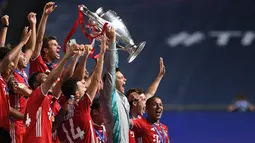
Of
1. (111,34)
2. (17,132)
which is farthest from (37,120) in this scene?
(111,34)

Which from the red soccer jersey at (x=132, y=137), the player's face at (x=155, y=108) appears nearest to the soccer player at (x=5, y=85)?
the red soccer jersey at (x=132, y=137)

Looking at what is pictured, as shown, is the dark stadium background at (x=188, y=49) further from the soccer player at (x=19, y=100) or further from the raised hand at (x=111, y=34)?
the raised hand at (x=111, y=34)

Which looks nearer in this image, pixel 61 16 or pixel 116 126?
pixel 116 126

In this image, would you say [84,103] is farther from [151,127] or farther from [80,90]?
[151,127]

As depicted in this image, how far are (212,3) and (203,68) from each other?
4.33 ft

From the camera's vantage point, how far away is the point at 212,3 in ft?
44.7

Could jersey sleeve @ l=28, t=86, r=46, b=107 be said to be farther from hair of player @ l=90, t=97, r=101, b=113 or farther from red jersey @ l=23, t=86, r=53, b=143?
hair of player @ l=90, t=97, r=101, b=113

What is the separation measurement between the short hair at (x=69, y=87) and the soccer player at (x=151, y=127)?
3.81 feet

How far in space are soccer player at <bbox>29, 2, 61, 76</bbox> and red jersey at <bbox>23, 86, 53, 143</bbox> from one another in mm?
958

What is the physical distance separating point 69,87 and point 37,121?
0.38 m

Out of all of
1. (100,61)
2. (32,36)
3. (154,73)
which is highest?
(154,73)

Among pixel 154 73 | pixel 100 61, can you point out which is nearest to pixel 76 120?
pixel 100 61

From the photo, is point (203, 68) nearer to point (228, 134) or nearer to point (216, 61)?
point (216, 61)

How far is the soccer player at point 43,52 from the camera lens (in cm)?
624
